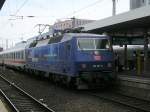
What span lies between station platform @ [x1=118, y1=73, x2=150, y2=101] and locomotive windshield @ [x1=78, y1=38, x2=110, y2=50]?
6.11ft

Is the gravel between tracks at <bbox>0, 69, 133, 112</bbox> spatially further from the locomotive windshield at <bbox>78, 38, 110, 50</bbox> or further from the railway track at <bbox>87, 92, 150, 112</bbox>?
the locomotive windshield at <bbox>78, 38, 110, 50</bbox>

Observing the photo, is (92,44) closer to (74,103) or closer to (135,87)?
(135,87)

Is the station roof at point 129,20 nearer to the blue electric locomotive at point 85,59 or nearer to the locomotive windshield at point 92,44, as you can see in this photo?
the blue electric locomotive at point 85,59

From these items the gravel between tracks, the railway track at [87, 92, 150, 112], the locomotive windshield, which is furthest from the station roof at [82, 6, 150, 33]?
the gravel between tracks

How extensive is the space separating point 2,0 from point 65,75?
19.5ft

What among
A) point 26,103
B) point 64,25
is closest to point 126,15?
point 26,103

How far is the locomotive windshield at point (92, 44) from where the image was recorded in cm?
1745

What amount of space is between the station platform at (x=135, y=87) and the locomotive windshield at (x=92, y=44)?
6.11 feet

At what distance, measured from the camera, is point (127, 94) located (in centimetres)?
1670

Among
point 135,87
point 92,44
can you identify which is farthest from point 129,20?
point 135,87

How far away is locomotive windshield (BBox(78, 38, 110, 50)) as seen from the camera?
57.3 feet

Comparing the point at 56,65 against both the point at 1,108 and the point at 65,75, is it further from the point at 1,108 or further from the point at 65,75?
the point at 1,108

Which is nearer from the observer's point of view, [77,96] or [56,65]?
[77,96]

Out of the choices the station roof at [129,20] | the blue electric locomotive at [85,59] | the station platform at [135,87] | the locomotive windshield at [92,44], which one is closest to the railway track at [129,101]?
the station platform at [135,87]
